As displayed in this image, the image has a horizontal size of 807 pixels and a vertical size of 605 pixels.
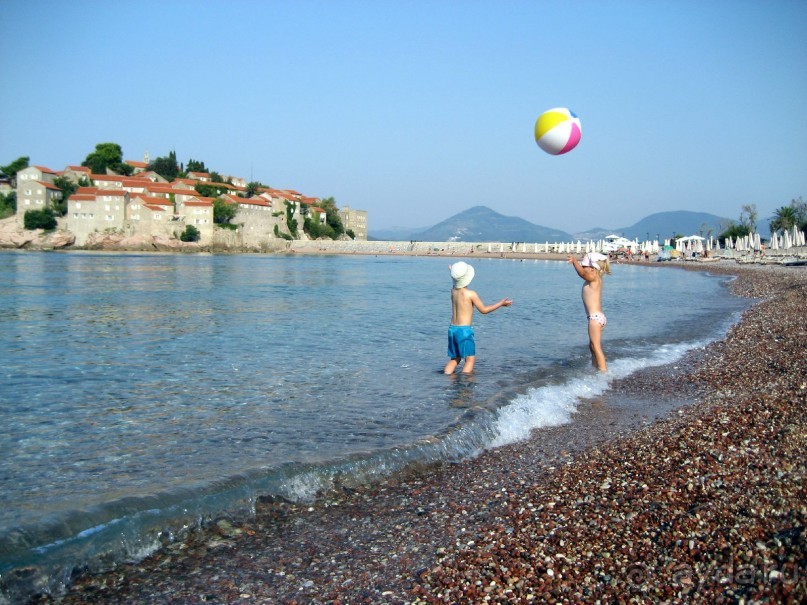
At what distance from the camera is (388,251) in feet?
351

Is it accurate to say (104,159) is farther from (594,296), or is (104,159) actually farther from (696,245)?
(594,296)

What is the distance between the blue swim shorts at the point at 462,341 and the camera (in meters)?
8.85

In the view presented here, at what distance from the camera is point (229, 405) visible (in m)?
7.23

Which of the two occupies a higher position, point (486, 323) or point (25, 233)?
point (25, 233)

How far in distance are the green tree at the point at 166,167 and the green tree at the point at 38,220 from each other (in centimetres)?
2644

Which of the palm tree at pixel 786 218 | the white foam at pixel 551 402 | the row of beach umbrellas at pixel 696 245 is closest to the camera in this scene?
the white foam at pixel 551 402

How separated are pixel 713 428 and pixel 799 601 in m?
3.20

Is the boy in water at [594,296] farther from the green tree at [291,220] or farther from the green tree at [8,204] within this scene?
the green tree at [8,204]

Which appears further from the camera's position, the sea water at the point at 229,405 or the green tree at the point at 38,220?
the green tree at the point at 38,220

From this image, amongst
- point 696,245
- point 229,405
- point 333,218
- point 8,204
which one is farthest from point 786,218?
point 8,204

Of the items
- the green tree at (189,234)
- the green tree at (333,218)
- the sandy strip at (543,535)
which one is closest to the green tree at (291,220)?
the green tree at (333,218)

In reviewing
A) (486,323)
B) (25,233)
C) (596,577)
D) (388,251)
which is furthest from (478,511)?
(388,251)

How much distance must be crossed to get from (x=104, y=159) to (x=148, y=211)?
24.0 m

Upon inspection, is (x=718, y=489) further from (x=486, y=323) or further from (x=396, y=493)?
(x=486, y=323)
